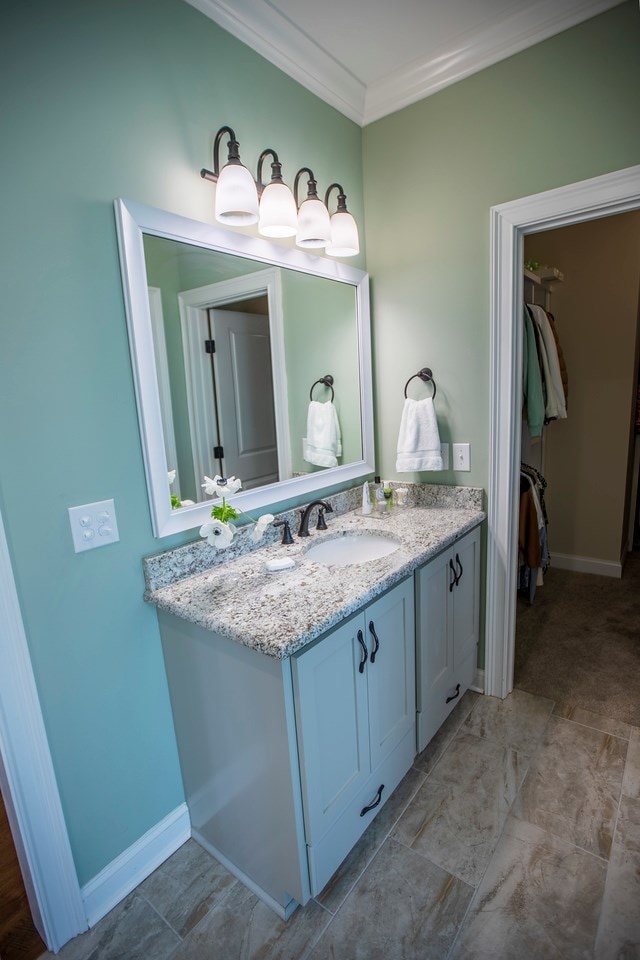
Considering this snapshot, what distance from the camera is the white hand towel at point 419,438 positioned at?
6.76 feet

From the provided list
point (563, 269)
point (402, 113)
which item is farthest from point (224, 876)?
point (563, 269)

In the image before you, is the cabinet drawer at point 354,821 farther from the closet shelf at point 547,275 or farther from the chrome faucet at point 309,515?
the closet shelf at point 547,275

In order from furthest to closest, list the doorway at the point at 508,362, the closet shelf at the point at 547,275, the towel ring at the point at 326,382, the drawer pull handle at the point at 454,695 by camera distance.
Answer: the closet shelf at the point at 547,275 → the towel ring at the point at 326,382 → the drawer pull handle at the point at 454,695 → the doorway at the point at 508,362

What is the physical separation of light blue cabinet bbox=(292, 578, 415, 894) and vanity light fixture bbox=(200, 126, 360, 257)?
1.23 meters

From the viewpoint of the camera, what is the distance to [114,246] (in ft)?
4.17

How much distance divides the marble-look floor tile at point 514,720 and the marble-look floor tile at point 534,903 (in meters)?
0.40

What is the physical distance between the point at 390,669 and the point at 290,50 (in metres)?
2.14

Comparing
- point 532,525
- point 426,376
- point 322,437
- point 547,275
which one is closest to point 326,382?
point 322,437

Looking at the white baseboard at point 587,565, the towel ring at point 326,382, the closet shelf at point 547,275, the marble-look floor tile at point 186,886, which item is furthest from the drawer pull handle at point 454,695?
the closet shelf at point 547,275

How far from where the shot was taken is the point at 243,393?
5.62 feet

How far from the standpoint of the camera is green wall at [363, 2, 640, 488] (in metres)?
1.59

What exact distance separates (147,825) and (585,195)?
97.9 inches

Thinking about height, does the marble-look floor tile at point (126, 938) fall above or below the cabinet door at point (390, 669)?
below

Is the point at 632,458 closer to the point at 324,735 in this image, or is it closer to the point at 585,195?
the point at 585,195
